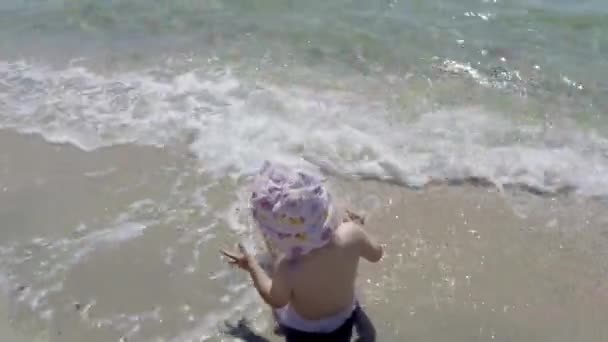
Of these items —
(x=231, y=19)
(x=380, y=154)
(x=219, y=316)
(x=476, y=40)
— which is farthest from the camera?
(x=231, y=19)

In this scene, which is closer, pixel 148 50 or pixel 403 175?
pixel 403 175

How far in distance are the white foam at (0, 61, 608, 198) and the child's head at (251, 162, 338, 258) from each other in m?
1.79

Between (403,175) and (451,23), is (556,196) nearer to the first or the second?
(403,175)

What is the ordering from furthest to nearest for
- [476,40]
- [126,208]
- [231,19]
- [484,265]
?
[231,19]
[476,40]
[126,208]
[484,265]

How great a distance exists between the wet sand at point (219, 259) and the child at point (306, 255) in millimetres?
285

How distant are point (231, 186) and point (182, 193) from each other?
293 millimetres

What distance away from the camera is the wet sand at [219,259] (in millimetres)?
3750

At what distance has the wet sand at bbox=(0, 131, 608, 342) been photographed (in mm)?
3750

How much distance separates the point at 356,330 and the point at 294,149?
1723 millimetres

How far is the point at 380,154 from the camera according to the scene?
197 inches

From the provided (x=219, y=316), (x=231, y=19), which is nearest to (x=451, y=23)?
(x=231, y=19)

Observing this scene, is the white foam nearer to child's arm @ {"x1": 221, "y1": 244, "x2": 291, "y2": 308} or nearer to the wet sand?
the wet sand

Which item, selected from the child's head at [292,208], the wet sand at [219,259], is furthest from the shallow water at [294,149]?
the child's head at [292,208]

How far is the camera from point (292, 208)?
2.95 metres
